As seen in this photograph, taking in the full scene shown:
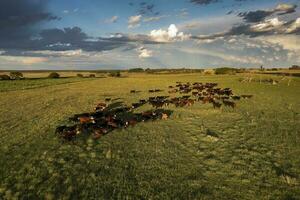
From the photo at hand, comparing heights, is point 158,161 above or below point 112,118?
below

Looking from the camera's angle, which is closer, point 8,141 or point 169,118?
point 8,141

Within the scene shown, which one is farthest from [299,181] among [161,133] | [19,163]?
[19,163]

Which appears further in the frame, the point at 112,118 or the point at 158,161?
the point at 112,118

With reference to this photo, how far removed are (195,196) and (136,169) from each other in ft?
8.94

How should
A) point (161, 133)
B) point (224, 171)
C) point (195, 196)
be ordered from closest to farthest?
point (195, 196) → point (224, 171) → point (161, 133)

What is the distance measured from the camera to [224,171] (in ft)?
34.3

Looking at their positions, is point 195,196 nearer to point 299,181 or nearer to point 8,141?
point 299,181

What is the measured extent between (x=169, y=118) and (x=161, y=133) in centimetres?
396

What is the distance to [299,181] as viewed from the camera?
9.60 meters

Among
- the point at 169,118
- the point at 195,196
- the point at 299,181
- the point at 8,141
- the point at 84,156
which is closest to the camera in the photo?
the point at 195,196

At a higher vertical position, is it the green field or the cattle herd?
the cattle herd

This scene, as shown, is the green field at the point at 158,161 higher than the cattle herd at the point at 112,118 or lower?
lower

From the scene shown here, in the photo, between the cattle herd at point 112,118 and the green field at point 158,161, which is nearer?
the green field at point 158,161

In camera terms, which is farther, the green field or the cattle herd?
the cattle herd
